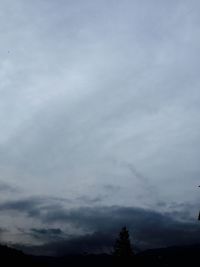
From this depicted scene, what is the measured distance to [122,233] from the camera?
104062 mm

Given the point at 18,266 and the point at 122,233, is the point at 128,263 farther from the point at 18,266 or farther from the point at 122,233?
the point at 18,266

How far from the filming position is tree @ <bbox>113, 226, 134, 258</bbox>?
101387 millimetres

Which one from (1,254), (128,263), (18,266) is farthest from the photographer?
(1,254)

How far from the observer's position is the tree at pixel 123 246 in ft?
333

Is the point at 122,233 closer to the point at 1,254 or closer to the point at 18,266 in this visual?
the point at 18,266

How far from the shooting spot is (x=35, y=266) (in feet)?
445

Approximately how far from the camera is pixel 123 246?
4026 inches

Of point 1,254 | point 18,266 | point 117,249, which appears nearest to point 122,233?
point 117,249

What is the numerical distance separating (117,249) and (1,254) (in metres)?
56.6

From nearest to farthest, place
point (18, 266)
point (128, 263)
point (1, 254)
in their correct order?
point (128, 263) < point (18, 266) < point (1, 254)

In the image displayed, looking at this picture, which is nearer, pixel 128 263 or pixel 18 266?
pixel 128 263

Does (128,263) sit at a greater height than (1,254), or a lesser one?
lesser

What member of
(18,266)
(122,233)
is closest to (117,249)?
(122,233)

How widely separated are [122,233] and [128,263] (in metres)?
6.83
